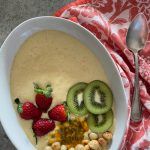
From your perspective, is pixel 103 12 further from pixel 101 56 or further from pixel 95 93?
pixel 95 93

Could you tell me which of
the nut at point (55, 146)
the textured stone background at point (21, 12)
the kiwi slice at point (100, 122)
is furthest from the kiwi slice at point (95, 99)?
the textured stone background at point (21, 12)

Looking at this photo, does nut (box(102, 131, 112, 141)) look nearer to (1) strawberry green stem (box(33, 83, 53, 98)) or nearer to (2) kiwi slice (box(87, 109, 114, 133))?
(2) kiwi slice (box(87, 109, 114, 133))

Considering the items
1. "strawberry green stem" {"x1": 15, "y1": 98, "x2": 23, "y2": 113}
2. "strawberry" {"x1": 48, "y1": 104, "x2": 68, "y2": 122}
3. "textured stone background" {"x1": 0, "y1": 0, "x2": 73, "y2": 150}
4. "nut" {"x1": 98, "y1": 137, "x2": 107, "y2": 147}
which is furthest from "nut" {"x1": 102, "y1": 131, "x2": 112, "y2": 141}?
"textured stone background" {"x1": 0, "y1": 0, "x2": 73, "y2": 150}

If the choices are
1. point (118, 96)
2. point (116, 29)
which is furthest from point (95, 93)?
point (116, 29)

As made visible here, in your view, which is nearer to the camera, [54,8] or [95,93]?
[95,93]

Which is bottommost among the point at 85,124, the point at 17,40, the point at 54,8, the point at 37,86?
the point at 85,124

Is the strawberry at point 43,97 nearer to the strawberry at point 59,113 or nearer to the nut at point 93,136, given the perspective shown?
the strawberry at point 59,113

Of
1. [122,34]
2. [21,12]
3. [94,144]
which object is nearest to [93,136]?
[94,144]
